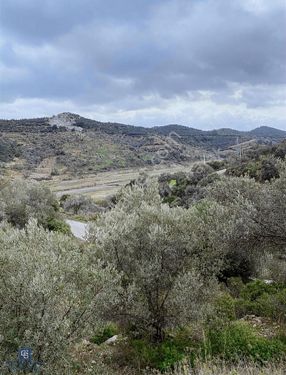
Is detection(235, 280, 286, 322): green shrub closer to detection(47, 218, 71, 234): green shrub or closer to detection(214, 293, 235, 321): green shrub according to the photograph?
detection(214, 293, 235, 321): green shrub

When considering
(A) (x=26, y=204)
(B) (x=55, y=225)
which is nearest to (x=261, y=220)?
(B) (x=55, y=225)

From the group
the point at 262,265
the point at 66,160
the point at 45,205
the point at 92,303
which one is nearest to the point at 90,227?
the point at 92,303

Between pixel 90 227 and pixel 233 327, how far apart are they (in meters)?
4.05

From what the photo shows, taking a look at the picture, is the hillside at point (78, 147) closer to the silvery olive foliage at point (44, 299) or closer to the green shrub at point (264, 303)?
the green shrub at point (264, 303)

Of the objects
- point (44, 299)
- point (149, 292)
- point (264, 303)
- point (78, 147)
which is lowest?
point (264, 303)

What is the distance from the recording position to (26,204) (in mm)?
32281

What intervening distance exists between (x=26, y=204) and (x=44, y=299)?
2694 centimetres

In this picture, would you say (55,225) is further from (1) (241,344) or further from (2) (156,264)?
(1) (241,344)

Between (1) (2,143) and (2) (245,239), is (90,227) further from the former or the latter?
(1) (2,143)

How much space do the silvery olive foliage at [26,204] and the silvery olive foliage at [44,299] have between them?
23273 millimetres

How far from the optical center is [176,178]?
197ft

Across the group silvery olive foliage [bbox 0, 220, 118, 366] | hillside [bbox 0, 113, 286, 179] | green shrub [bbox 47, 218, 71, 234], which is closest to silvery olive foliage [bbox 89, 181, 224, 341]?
silvery olive foliage [bbox 0, 220, 118, 366]

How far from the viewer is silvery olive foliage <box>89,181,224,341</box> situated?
9.29m

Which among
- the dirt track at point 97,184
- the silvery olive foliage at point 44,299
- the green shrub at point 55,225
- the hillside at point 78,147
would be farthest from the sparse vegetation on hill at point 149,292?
the hillside at point 78,147
